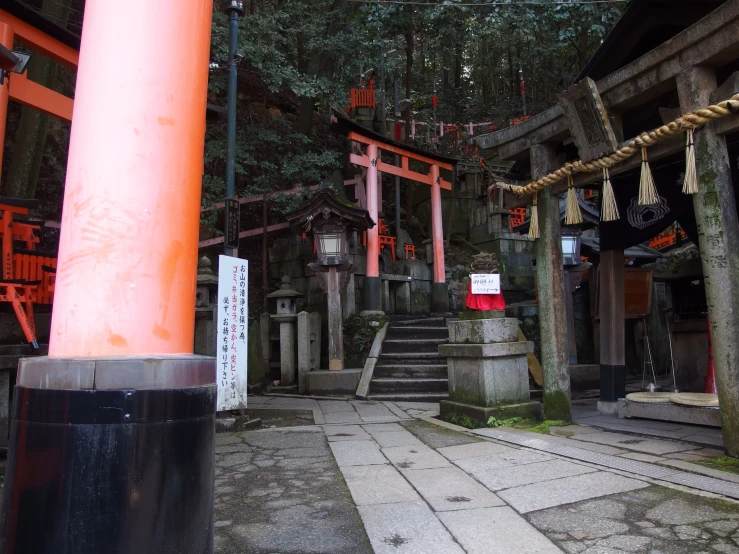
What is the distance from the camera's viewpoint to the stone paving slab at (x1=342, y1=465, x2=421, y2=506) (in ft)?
11.6

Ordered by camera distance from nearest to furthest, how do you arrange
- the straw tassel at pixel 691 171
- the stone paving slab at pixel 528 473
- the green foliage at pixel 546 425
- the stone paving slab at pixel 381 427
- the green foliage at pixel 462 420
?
1. the stone paving slab at pixel 528 473
2. the straw tassel at pixel 691 171
3. the green foliage at pixel 546 425
4. the green foliage at pixel 462 420
5. the stone paving slab at pixel 381 427

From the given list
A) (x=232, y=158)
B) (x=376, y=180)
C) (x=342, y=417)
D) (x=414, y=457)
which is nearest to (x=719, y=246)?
(x=414, y=457)

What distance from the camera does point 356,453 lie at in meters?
5.04

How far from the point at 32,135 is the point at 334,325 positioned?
7.86 meters

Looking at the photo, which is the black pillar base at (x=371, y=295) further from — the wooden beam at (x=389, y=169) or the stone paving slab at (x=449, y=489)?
the stone paving slab at (x=449, y=489)

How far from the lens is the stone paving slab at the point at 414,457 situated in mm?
4520

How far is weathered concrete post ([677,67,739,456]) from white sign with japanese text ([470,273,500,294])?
2543mm

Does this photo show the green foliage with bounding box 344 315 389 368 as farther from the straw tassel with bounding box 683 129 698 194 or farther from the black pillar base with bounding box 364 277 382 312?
the straw tassel with bounding box 683 129 698 194

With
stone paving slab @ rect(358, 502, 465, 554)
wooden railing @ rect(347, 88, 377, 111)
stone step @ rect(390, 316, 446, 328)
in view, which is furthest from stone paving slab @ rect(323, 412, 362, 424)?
wooden railing @ rect(347, 88, 377, 111)

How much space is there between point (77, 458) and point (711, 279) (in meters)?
4.89

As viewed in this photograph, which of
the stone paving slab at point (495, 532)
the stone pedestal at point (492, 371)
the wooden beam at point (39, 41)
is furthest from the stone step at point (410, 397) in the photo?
the wooden beam at point (39, 41)

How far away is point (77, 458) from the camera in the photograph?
147 centimetres

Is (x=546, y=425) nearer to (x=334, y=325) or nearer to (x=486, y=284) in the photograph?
(x=486, y=284)

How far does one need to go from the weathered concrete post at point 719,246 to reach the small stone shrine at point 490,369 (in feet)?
7.61
